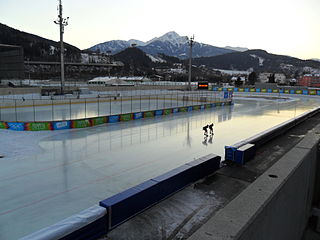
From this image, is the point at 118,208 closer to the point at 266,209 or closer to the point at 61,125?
the point at 266,209

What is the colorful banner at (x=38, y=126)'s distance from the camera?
1850 centimetres

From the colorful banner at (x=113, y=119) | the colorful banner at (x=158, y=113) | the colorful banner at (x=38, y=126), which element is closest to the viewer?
the colorful banner at (x=38, y=126)

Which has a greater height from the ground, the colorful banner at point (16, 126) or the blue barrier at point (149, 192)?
the blue barrier at point (149, 192)

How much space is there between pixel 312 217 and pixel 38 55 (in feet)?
590

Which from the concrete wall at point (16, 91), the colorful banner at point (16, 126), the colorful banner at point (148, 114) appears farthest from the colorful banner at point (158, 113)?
the concrete wall at point (16, 91)

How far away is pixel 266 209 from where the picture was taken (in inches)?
238

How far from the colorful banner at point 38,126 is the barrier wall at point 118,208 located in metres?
14.0

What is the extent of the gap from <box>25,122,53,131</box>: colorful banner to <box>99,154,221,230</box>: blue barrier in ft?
45.7

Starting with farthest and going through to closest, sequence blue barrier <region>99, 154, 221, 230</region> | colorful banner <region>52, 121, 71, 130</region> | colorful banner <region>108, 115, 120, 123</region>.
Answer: colorful banner <region>108, 115, 120, 123</region>
colorful banner <region>52, 121, 71, 130</region>
blue barrier <region>99, 154, 221, 230</region>

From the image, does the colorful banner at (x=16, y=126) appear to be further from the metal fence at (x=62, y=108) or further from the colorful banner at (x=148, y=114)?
the colorful banner at (x=148, y=114)

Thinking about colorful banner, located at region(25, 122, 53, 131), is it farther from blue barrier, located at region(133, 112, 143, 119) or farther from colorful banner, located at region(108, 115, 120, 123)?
blue barrier, located at region(133, 112, 143, 119)

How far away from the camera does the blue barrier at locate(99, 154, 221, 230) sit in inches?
209

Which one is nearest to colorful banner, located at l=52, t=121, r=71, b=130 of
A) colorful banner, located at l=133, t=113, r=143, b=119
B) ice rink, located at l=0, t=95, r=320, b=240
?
ice rink, located at l=0, t=95, r=320, b=240

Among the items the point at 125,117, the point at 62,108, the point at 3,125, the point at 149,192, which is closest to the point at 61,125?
the point at 3,125
